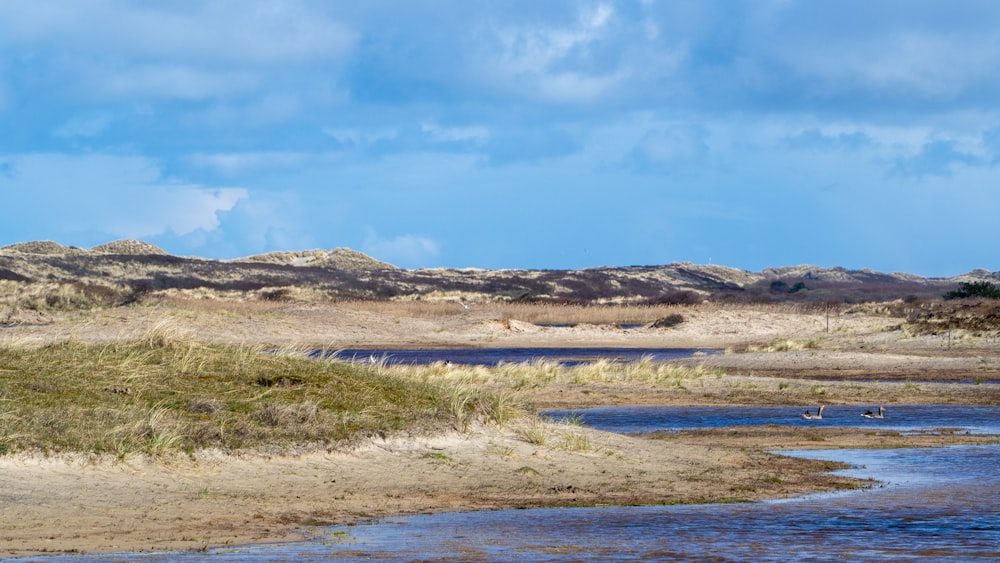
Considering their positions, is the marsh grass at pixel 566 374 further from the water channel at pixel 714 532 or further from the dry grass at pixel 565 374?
the water channel at pixel 714 532

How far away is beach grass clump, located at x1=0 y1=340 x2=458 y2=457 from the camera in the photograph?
43.5ft

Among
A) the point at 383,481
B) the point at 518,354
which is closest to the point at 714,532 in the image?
the point at 383,481

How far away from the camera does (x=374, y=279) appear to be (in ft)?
389

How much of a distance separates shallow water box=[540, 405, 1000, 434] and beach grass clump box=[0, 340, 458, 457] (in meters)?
4.36

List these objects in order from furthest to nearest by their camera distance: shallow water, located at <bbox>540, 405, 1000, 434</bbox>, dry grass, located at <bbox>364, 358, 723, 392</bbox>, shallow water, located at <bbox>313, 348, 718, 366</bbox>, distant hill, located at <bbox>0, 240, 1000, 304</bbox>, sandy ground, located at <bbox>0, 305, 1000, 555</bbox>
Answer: distant hill, located at <bbox>0, 240, 1000, 304</bbox> → shallow water, located at <bbox>313, 348, 718, 366</bbox> → dry grass, located at <bbox>364, 358, 723, 392</bbox> → shallow water, located at <bbox>540, 405, 1000, 434</bbox> → sandy ground, located at <bbox>0, 305, 1000, 555</bbox>

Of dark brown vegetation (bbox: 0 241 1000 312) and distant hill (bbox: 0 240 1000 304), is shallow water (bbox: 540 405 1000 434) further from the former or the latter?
distant hill (bbox: 0 240 1000 304)

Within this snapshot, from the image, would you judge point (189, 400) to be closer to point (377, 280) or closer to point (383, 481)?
point (383, 481)

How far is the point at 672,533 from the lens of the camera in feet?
35.1

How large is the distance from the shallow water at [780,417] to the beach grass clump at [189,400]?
14.3ft

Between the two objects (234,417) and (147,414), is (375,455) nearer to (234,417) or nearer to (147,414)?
(234,417)

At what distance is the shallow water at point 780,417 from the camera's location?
2108cm

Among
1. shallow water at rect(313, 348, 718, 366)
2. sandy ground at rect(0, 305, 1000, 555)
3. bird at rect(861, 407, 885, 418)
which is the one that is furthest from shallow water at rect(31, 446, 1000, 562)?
shallow water at rect(313, 348, 718, 366)

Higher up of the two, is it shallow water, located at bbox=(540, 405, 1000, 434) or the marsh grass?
the marsh grass

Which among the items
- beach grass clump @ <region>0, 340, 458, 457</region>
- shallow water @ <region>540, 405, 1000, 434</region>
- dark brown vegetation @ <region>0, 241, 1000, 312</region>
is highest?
dark brown vegetation @ <region>0, 241, 1000, 312</region>
